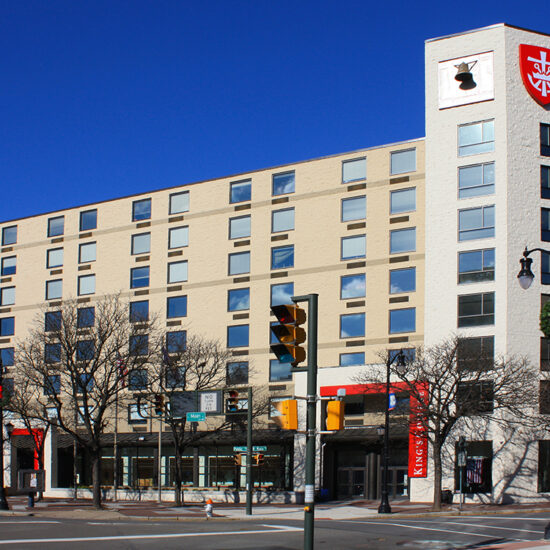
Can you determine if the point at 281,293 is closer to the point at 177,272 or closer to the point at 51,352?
the point at 177,272

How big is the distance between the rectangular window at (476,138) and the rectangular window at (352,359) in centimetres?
1427

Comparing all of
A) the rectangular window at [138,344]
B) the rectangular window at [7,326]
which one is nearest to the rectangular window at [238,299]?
the rectangular window at [138,344]

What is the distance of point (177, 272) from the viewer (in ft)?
205

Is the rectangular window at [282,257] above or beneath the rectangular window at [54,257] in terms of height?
beneath

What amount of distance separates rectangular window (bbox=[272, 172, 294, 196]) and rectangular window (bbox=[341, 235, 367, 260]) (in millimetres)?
5845

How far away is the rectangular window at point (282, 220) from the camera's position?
58.3 m

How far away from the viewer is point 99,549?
21797 mm

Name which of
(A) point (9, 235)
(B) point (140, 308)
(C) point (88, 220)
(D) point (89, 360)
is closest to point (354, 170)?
(B) point (140, 308)

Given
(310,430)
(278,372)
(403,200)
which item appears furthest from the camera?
(278,372)

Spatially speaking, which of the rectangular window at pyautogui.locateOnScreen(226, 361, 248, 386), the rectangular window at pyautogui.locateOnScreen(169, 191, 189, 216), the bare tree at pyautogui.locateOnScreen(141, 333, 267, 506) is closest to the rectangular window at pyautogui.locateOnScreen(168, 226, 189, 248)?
the rectangular window at pyautogui.locateOnScreen(169, 191, 189, 216)

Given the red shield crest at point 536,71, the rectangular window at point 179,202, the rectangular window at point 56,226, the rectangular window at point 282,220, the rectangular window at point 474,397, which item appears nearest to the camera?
the rectangular window at point 474,397

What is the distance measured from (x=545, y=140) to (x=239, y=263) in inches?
882

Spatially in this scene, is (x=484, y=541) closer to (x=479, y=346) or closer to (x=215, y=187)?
(x=479, y=346)

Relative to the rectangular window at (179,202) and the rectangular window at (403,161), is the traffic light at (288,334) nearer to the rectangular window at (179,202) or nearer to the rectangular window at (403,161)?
the rectangular window at (403,161)
